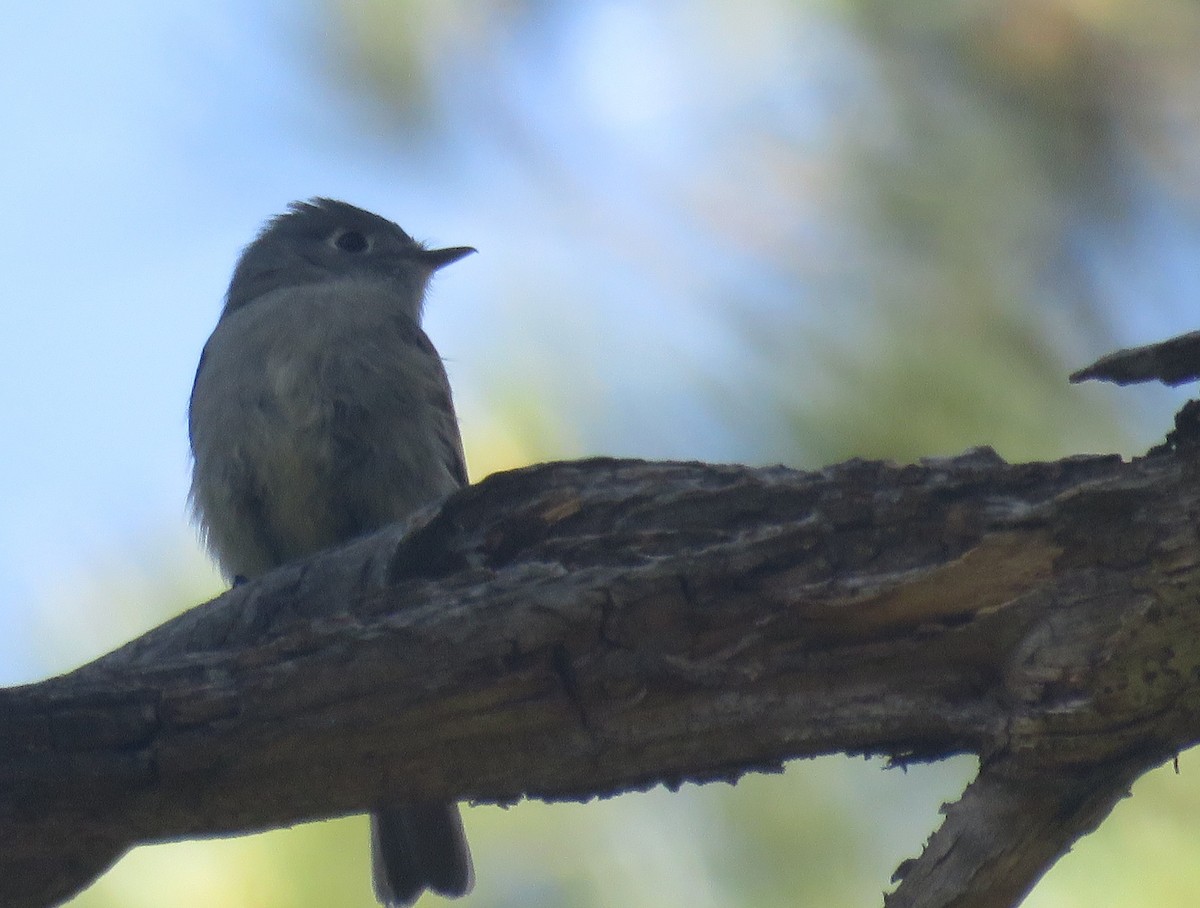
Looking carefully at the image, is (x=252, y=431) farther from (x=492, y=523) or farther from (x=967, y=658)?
(x=967, y=658)

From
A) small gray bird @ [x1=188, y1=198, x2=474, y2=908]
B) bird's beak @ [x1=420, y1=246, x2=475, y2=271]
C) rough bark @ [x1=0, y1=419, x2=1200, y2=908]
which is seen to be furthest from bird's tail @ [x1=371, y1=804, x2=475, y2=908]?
bird's beak @ [x1=420, y1=246, x2=475, y2=271]

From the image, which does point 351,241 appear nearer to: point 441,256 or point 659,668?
point 441,256

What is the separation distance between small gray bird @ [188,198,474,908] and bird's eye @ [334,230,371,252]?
1119 millimetres

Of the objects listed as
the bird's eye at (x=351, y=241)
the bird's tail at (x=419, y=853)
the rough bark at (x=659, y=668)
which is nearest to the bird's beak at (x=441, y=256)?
the bird's eye at (x=351, y=241)

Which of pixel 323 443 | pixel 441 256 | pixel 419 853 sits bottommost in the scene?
pixel 419 853

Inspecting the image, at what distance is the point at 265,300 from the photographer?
18.8 feet

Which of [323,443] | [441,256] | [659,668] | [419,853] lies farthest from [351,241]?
[659,668]

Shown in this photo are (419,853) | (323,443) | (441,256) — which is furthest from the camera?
(441,256)

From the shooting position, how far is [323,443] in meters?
4.78

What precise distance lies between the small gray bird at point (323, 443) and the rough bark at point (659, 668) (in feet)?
5.68

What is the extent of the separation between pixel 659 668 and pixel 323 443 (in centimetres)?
243

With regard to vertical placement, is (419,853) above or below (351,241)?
below

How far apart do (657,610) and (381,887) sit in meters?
1.82

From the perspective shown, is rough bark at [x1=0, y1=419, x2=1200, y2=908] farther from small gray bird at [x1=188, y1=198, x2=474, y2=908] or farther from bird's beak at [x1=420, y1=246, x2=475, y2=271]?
bird's beak at [x1=420, y1=246, x2=475, y2=271]
